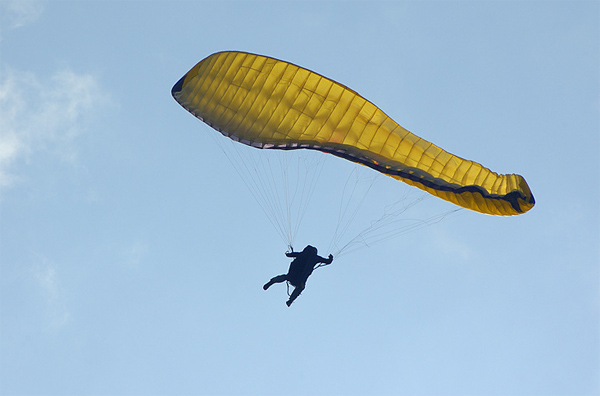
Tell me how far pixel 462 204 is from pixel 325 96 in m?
4.19

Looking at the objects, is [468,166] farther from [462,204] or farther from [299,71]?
[299,71]

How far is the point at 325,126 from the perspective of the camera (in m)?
18.5

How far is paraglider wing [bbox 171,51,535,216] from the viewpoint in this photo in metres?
17.3

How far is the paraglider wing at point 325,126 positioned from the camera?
17344 millimetres

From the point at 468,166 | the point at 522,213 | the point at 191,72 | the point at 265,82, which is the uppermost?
the point at 191,72

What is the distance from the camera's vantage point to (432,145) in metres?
18.5

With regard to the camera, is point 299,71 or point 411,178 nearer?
point 411,178

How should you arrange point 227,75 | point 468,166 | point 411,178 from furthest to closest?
point 227,75, point 468,166, point 411,178

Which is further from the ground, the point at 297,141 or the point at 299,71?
the point at 299,71

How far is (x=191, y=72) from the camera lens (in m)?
20.8

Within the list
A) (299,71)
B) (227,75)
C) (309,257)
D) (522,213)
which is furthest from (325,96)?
(522,213)

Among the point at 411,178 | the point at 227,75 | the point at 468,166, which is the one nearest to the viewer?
the point at 411,178

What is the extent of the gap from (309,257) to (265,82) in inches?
175

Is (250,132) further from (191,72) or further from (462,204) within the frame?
(462,204)
